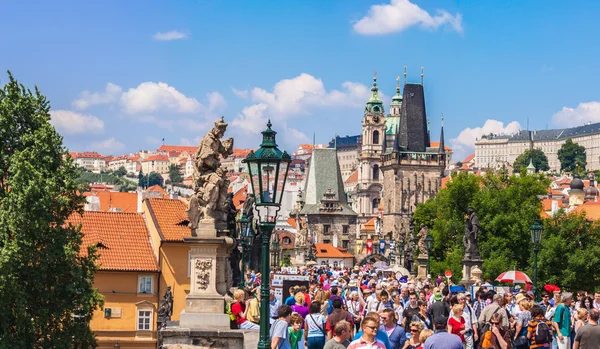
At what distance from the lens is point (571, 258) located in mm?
52094

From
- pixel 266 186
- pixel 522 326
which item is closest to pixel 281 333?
pixel 266 186

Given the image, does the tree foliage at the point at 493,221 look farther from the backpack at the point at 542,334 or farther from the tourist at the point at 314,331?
the tourist at the point at 314,331

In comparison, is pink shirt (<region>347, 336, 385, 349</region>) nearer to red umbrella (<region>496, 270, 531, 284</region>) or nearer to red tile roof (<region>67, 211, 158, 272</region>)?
red umbrella (<region>496, 270, 531, 284</region>)

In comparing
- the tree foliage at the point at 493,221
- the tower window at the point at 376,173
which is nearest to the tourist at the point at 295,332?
the tree foliage at the point at 493,221

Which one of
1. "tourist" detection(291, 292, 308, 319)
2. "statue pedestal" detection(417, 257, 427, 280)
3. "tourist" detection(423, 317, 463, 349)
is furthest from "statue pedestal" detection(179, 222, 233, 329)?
"statue pedestal" detection(417, 257, 427, 280)

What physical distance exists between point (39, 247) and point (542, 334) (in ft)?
59.2

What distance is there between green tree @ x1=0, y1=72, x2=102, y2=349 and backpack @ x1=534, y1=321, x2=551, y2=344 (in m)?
15.8

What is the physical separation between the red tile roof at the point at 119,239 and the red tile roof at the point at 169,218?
0.99 meters

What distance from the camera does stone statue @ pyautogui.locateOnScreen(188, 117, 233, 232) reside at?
17.1 metres

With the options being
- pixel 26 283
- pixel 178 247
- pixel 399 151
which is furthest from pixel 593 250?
pixel 399 151

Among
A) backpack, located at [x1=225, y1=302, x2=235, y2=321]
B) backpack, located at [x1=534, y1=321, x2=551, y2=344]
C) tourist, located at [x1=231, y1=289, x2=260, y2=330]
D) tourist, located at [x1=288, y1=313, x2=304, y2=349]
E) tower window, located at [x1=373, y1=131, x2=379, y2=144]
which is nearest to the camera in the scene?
tourist, located at [x1=288, y1=313, x2=304, y2=349]

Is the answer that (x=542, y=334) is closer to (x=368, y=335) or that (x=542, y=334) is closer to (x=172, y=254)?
(x=368, y=335)

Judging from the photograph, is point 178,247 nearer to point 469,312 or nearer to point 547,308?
point 547,308

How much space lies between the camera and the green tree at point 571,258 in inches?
2039
